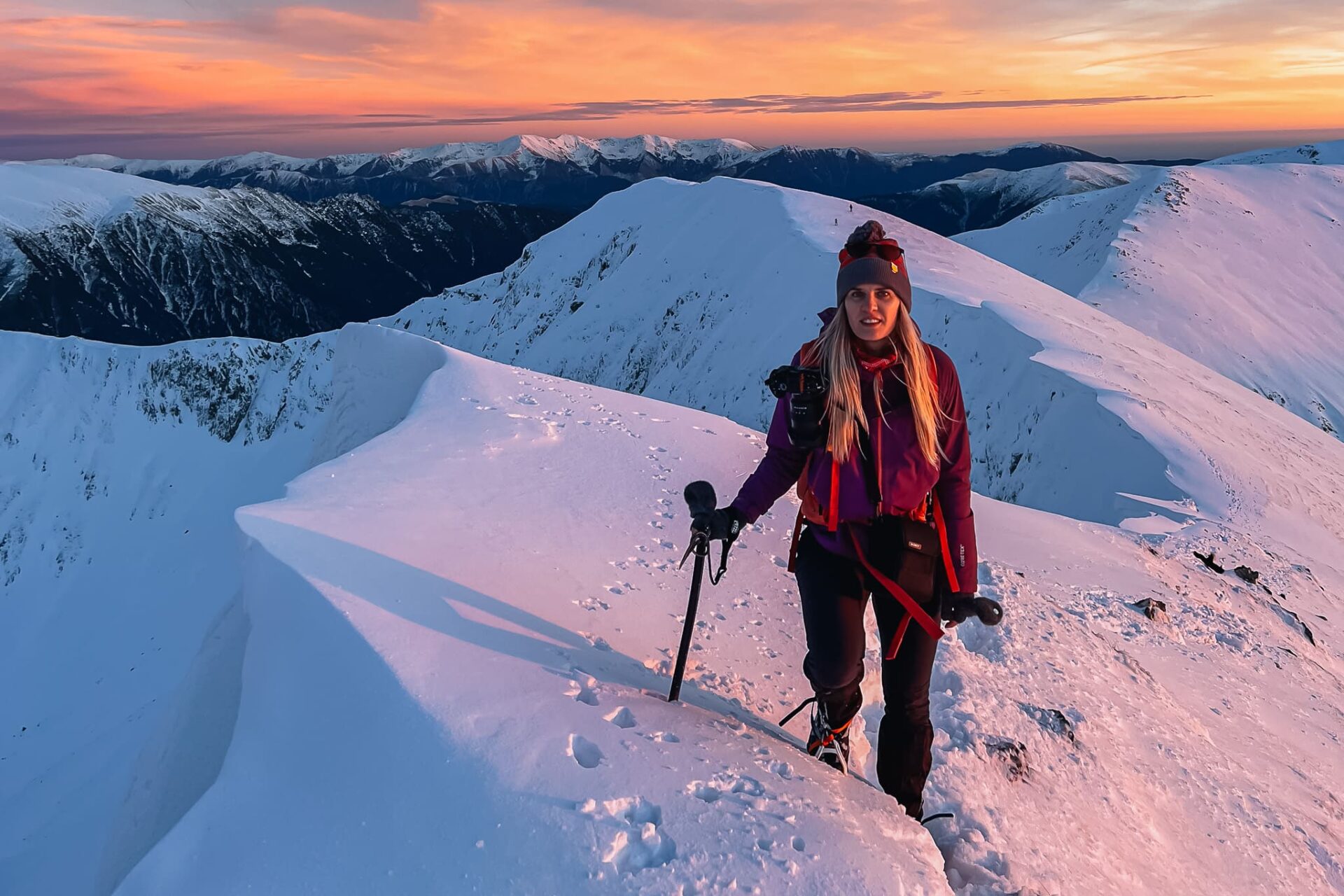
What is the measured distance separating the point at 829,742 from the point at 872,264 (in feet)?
8.32

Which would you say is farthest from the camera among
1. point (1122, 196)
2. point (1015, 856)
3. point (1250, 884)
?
point (1122, 196)

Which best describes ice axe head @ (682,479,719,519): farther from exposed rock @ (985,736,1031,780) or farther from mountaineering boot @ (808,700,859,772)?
exposed rock @ (985,736,1031,780)

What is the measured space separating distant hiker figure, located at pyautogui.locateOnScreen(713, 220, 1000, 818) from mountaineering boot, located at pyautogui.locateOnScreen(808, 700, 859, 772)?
19cm

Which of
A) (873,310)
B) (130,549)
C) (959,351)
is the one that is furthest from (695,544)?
(130,549)

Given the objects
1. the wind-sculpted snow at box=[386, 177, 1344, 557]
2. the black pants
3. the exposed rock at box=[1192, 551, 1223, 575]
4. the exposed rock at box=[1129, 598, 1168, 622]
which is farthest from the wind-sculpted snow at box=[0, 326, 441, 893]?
the wind-sculpted snow at box=[386, 177, 1344, 557]

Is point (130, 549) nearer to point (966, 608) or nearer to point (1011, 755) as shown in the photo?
point (1011, 755)

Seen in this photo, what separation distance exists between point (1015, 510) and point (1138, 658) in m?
4.52

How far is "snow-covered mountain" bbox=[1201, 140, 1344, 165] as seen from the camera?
94125 mm

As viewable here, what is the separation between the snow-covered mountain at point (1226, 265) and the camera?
41.1m

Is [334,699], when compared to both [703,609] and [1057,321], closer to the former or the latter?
[703,609]

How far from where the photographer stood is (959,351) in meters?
23.0

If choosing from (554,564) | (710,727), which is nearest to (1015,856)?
(710,727)

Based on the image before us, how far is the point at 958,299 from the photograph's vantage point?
80.9ft

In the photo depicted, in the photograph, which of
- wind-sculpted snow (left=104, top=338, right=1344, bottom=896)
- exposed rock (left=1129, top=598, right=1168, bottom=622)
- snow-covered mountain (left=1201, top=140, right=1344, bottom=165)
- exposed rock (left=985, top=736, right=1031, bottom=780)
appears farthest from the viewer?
snow-covered mountain (left=1201, top=140, right=1344, bottom=165)
